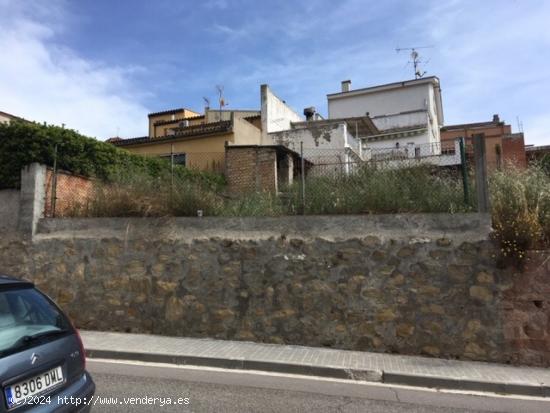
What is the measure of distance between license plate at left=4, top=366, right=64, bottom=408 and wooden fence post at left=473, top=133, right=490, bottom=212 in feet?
21.5

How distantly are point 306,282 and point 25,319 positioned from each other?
4.89 metres

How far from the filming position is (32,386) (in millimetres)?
3221

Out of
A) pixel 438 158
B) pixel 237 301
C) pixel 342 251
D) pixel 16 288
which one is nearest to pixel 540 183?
pixel 438 158

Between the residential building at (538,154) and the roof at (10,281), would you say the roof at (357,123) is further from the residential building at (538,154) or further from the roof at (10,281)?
the roof at (10,281)

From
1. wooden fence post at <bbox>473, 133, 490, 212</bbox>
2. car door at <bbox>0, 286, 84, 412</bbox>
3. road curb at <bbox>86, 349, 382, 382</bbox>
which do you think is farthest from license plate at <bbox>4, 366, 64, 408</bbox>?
wooden fence post at <bbox>473, 133, 490, 212</bbox>

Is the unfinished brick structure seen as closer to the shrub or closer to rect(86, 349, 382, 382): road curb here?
the shrub

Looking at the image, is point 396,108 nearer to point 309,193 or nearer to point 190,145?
point 190,145

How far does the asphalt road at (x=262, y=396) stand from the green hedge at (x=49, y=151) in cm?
551

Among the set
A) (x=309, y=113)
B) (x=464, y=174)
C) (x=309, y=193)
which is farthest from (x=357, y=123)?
(x=464, y=174)

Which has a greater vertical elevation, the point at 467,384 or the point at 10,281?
the point at 10,281

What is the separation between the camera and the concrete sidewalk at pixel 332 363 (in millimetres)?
5918

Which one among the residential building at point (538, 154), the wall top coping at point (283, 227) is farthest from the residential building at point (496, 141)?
the wall top coping at point (283, 227)

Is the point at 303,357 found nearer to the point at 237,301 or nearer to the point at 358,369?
the point at 358,369

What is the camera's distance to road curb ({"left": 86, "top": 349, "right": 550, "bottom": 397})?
5.77 meters
